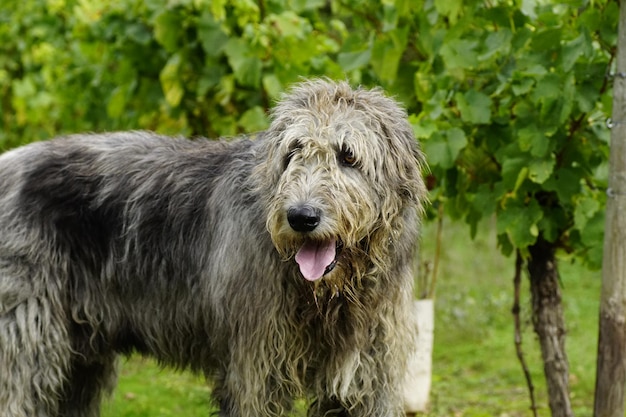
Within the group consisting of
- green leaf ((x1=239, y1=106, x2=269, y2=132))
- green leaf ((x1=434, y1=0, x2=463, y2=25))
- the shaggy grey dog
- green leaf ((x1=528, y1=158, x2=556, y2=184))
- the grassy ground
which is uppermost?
green leaf ((x1=434, y1=0, x2=463, y2=25))

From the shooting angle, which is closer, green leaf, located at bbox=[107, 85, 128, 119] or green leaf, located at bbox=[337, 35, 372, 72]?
green leaf, located at bbox=[337, 35, 372, 72]

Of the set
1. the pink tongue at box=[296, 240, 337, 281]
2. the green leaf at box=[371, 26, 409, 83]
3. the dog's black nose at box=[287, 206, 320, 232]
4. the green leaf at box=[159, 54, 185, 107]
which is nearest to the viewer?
the dog's black nose at box=[287, 206, 320, 232]

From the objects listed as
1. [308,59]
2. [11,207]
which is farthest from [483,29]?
[11,207]

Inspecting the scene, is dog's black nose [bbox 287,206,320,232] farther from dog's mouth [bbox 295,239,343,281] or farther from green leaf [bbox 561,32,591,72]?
green leaf [bbox 561,32,591,72]

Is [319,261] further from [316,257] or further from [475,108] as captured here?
[475,108]

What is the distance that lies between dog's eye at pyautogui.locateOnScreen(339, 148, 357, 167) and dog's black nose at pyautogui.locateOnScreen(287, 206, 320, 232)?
0.94 ft

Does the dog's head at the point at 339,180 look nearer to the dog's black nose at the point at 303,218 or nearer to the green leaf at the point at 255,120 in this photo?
the dog's black nose at the point at 303,218

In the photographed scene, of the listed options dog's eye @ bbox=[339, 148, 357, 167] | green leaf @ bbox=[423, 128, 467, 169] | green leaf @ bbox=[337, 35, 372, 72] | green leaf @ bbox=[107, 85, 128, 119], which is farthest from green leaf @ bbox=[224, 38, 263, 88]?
dog's eye @ bbox=[339, 148, 357, 167]

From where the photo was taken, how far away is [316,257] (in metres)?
4.28

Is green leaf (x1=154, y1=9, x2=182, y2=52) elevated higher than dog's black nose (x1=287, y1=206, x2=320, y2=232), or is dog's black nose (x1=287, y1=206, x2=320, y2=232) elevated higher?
green leaf (x1=154, y1=9, x2=182, y2=52)

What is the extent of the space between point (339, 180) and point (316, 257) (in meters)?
0.31

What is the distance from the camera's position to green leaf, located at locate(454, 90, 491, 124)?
552 cm

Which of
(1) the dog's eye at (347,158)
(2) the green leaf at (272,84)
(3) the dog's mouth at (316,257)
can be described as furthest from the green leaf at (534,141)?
(2) the green leaf at (272,84)

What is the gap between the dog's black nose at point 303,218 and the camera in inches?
162
